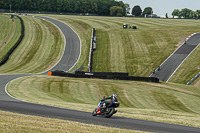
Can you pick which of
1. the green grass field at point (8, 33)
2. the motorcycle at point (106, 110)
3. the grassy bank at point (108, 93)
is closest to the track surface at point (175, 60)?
the grassy bank at point (108, 93)

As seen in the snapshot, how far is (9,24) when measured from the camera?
10562 centimetres

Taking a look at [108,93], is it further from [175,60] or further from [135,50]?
[135,50]

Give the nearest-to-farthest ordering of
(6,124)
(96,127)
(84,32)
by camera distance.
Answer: (6,124)
(96,127)
(84,32)

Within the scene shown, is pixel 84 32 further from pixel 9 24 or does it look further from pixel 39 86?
pixel 39 86

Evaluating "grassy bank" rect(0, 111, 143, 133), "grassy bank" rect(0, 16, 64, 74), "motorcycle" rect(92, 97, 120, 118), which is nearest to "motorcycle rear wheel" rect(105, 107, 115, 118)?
"motorcycle" rect(92, 97, 120, 118)

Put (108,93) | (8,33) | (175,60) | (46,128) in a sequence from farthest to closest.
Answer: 1. (8,33)
2. (175,60)
3. (108,93)
4. (46,128)

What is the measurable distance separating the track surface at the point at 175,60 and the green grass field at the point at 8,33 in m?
39.8

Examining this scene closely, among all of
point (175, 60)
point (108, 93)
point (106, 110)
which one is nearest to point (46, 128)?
point (106, 110)

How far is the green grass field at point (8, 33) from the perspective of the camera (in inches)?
3169

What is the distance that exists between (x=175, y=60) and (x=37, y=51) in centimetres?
3678

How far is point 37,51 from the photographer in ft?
263

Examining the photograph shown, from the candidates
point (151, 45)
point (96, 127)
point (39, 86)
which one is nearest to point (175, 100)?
point (39, 86)

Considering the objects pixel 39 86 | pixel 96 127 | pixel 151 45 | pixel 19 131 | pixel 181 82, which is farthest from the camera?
pixel 151 45

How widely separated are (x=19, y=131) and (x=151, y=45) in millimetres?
73840
